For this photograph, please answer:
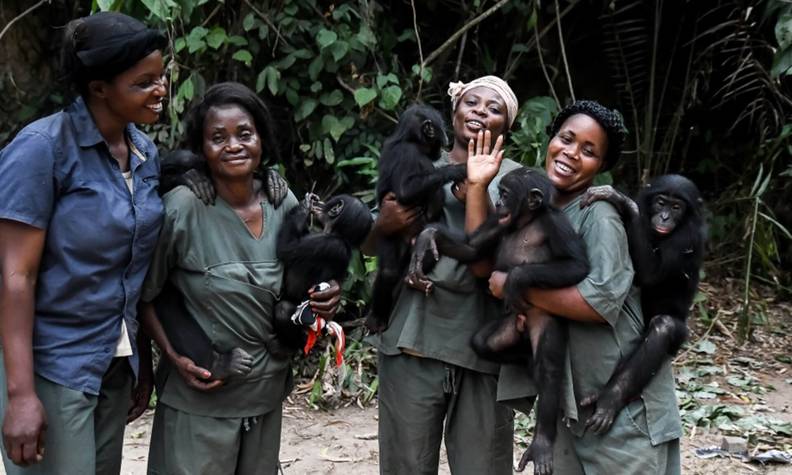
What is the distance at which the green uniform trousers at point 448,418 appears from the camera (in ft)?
10.7

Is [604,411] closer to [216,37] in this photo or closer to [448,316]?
[448,316]

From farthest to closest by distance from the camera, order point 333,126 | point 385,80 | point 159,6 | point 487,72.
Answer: point 487,72 < point 333,126 < point 385,80 < point 159,6

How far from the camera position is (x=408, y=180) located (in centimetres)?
339

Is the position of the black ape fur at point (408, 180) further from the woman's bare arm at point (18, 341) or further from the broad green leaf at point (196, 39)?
the broad green leaf at point (196, 39)

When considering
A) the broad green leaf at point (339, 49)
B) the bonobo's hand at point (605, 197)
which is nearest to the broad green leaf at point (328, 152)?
the broad green leaf at point (339, 49)

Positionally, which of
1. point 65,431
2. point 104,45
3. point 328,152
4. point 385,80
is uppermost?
point 385,80

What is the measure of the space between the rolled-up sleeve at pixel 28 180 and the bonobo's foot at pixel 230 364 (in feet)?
2.44

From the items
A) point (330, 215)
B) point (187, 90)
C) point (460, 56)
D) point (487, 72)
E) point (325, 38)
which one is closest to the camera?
point (330, 215)

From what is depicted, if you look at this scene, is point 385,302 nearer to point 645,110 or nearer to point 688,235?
point 688,235

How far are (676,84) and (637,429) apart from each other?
6188 mm

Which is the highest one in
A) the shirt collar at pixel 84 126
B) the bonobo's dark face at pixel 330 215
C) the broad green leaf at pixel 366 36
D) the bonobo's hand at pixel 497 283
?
the broad green leaf at pixel 366 36

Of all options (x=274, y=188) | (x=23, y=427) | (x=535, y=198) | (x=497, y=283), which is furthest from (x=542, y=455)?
(x=23, y=427)

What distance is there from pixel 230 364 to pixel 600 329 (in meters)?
1.22

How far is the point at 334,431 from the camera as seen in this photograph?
18.0 ft
